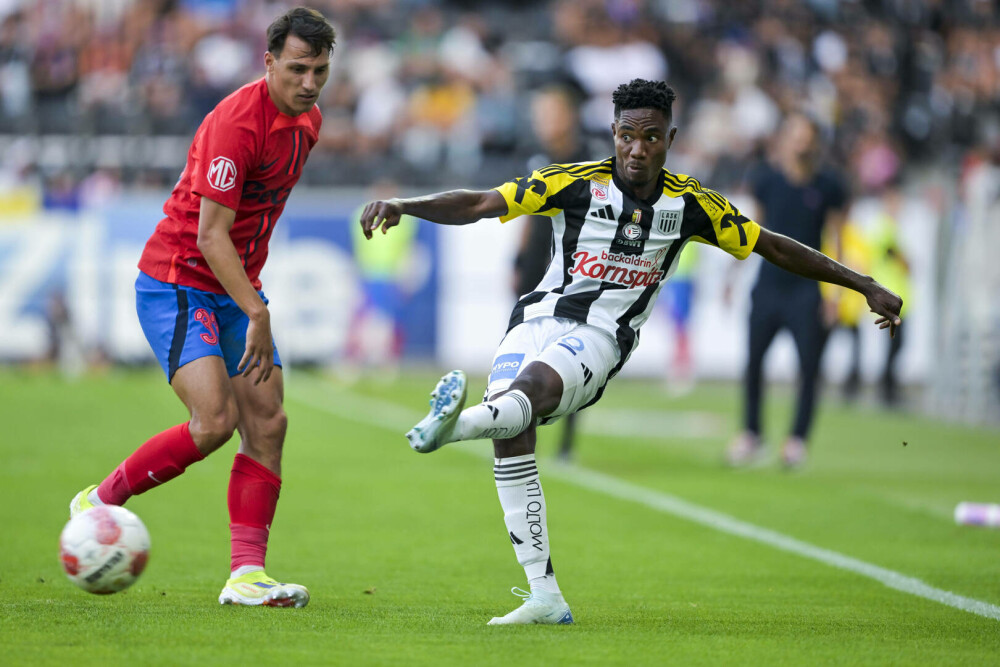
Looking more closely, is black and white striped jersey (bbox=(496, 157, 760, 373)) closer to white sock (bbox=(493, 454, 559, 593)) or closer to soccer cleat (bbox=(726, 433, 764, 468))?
white sock (bbox=(493, 454, 559, 593))

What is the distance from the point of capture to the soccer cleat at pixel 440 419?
15.0 ft

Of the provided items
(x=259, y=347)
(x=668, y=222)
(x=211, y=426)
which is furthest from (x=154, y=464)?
(x=668, y=222)

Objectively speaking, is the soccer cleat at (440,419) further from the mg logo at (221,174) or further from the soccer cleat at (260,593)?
the mg logo at (221,174)

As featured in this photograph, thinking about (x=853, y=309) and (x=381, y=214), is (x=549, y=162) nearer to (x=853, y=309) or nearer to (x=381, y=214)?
(x=381, y=214)

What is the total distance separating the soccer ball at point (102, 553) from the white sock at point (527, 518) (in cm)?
133

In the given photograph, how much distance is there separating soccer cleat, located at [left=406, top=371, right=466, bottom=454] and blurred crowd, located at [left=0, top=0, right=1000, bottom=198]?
1641 centimetres

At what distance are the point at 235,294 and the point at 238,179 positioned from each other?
445 mm

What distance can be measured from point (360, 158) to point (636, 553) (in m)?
15.2

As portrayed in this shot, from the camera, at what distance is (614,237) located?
5.49 metres

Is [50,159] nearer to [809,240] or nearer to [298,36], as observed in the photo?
[809,240]

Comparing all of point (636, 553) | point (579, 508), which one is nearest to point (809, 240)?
point (579, 508)

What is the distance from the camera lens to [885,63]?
2362 centimetres

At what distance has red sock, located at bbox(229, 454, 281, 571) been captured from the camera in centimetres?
556

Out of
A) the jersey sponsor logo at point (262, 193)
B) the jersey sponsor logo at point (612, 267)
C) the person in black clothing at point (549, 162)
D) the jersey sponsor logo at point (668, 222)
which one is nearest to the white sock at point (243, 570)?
the jersey sponsor logo at point (262, 193)
